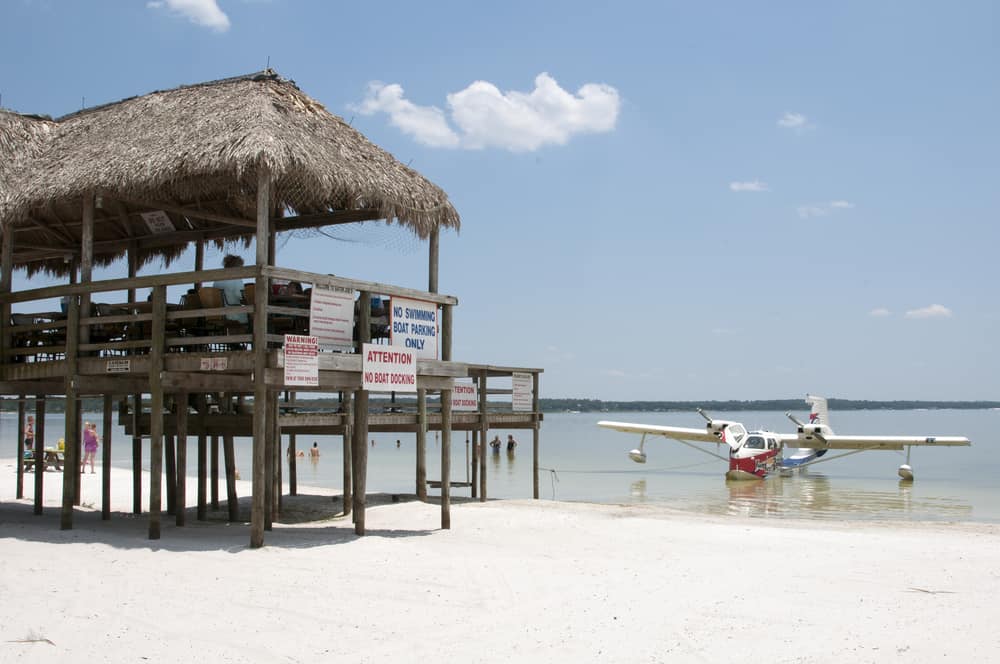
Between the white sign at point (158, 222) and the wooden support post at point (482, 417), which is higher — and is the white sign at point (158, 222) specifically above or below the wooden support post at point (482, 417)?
above

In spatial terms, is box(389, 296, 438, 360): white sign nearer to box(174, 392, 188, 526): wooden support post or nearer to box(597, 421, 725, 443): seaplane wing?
box(174, 392, 188, 526): wooden support post

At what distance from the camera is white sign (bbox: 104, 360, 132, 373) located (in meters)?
11.4

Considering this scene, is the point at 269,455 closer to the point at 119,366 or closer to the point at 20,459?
the point at 119,366

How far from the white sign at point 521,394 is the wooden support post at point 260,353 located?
9.77m

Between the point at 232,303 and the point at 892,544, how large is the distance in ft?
29.5

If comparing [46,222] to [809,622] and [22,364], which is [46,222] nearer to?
[22,364]

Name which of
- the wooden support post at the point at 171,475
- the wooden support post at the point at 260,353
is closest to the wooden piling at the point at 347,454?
the wooden support post at the point at 260,353

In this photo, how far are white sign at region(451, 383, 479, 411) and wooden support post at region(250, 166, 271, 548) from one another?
817 centimetres

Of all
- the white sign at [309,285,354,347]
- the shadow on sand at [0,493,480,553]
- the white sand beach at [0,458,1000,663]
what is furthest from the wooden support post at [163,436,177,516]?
the white sign at [309,285,354,347]

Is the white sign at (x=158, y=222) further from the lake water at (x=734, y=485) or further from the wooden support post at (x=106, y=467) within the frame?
the lake water at (x=734, y=485)

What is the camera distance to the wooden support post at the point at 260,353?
10.3 metres

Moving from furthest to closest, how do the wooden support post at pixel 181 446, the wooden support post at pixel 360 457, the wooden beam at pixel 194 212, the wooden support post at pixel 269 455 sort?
the wooden beam at pixel 194 212 → the wooden support post at pixel 181 446 → the wooden support post at pixel 269 455 → the wooden support post at pixel 360 457

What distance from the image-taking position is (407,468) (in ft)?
128

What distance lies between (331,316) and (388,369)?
1.06 m
